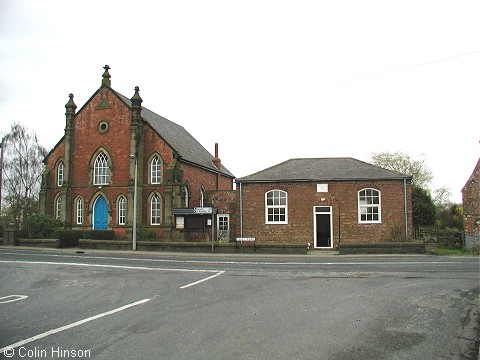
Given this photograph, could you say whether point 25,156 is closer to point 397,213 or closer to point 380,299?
point 397,213

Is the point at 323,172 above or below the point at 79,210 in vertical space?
above

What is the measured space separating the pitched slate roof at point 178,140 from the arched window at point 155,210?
3.71m

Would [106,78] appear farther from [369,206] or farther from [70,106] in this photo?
[369,206]

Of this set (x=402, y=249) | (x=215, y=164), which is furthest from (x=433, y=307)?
(x=215, y=164)

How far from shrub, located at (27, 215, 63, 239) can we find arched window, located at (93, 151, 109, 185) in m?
4.81

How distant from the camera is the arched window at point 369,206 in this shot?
2739cm

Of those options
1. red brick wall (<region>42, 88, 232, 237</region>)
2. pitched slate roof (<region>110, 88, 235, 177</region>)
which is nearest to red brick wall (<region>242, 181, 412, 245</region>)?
red brick wall (<region>42, 88, 232, 237</region>)

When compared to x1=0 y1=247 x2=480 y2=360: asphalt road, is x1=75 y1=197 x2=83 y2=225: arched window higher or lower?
higher

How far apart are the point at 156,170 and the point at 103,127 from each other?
5.91 m

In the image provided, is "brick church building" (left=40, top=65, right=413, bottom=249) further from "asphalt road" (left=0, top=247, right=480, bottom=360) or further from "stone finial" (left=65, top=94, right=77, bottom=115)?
"asphalt road" (left=0, top=247, right=480, bottom=360)

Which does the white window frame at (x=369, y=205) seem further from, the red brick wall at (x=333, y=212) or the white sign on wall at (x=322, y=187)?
the white sign on wall at (x=322, y=187)

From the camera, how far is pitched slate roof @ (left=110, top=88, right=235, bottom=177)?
34.8 m

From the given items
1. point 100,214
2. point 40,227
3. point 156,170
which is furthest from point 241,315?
point 100,214

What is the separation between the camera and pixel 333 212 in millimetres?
27828
